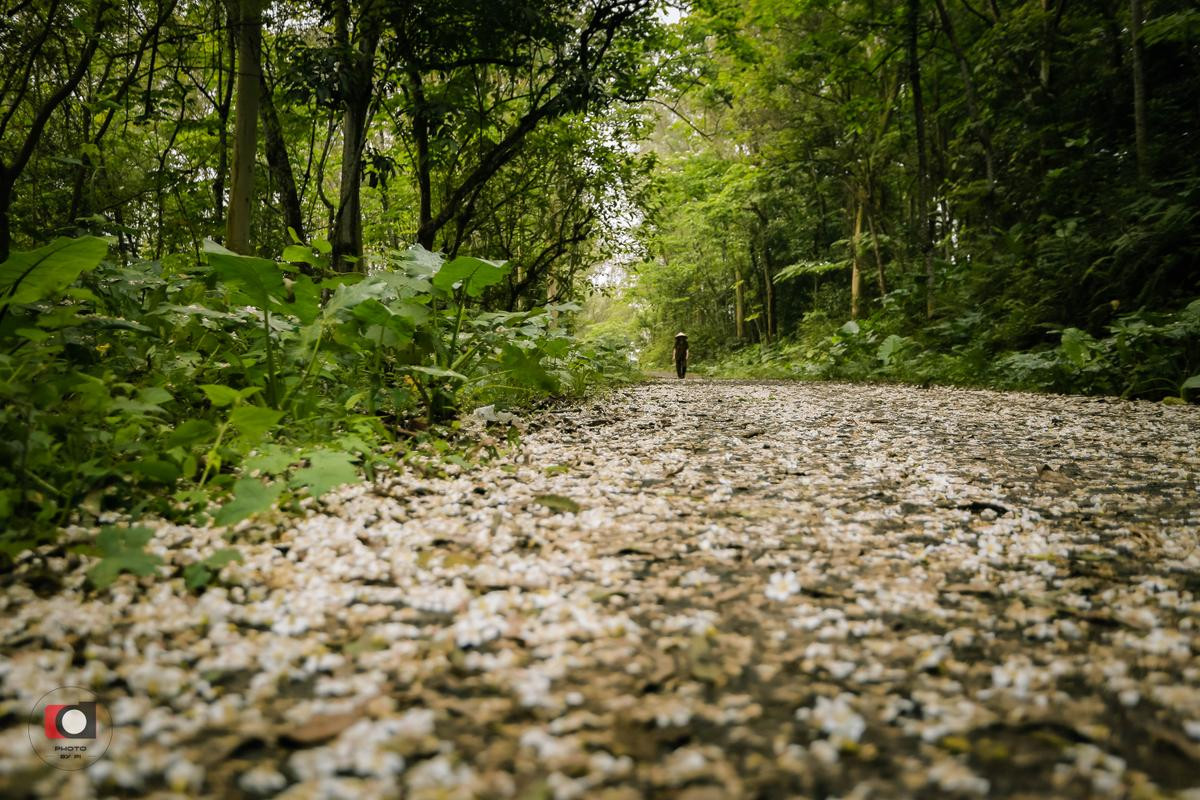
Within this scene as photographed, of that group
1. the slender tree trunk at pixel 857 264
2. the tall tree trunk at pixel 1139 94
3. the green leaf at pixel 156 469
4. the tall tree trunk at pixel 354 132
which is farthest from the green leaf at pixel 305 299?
the slender tree trunk at pixel 857 264

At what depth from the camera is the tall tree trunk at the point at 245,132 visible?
12.4 feet

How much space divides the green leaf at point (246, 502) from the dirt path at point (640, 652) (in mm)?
125

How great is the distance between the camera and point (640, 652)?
1.18 metres

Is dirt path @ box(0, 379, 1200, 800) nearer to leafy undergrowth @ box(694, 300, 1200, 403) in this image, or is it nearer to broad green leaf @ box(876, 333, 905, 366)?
leafy undergrowth @ box(694, 300, 1200, 403)

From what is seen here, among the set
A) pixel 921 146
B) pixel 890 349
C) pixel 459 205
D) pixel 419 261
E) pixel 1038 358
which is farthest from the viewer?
pixel 921 146

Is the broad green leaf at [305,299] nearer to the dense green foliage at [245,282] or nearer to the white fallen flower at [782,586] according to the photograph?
the dense green foliage at [245,282]

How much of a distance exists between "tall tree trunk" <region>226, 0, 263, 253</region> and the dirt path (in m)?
2.66

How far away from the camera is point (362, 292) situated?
8.38 ft

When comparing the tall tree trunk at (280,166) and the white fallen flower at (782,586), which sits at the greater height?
the tall tree trunk at (280,166)

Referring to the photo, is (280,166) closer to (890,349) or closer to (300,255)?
(300,255)

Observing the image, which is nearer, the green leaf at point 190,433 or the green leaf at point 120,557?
the green leaf at point 120,557

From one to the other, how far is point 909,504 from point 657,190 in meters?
9.55

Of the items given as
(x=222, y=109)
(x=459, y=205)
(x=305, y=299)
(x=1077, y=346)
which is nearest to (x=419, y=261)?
(x=305, y=299)

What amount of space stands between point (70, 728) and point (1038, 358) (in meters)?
7.81
